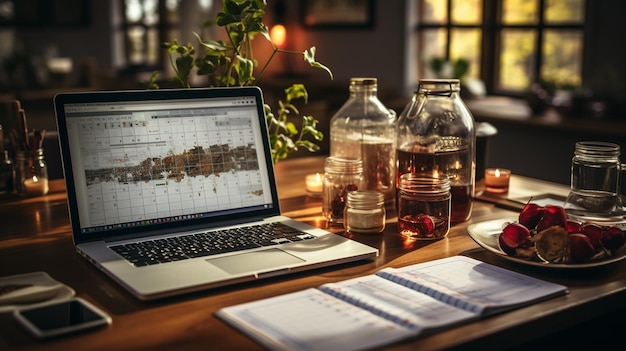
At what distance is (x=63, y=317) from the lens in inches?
38.9

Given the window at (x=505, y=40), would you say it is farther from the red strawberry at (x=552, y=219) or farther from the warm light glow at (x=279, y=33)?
the red strawberry at (x=552, y=219)

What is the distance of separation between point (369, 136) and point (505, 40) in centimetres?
330

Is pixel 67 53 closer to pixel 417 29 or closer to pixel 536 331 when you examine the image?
pixel 417 29

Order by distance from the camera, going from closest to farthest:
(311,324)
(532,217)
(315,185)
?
1. (311,324)
2. (532,217)
3. (315,185)

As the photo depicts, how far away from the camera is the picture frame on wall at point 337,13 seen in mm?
5559

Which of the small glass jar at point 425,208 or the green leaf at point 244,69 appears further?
the green leaf at point 244,69

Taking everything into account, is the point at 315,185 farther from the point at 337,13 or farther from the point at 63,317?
the point at 337,13

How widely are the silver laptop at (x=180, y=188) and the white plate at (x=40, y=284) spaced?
3.5 inches

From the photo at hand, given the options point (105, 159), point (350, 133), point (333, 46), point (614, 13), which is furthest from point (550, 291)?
point (333, 46)

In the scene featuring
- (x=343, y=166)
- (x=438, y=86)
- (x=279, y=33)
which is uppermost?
(x=279, y=33)

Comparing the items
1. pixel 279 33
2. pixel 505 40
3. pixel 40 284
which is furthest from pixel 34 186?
pixel 279 33

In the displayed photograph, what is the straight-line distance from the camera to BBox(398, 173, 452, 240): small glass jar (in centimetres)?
135

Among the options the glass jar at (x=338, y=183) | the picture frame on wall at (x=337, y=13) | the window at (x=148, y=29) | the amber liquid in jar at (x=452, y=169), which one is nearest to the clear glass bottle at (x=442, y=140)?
the amber liquid in jar at (x=452, y=169)

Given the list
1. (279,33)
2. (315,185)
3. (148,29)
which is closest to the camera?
(315,185)
